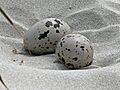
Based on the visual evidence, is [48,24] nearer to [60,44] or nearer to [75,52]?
[60,44]

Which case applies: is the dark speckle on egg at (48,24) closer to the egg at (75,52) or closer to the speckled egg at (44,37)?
the speckled egg at (44,37)

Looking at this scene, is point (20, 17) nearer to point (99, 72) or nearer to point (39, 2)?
point (39, 2)

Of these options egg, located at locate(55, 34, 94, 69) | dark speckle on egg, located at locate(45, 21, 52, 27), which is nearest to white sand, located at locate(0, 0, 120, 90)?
egg, located at locate(55, 34, 94, 69)

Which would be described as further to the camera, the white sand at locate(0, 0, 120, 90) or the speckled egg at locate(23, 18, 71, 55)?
the speckled egg at locate(23, 18, 71, 55)

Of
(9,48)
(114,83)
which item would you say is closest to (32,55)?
(9,48)

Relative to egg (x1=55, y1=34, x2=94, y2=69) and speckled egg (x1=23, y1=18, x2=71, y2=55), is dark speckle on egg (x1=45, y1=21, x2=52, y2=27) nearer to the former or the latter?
speckled egg (x1=23, y1=18, x2=71, y2=55)

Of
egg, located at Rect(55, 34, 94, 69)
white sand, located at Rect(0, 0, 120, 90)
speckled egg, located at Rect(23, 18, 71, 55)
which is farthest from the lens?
speckled egg, located at Rect(23, 18, 71, 55)
